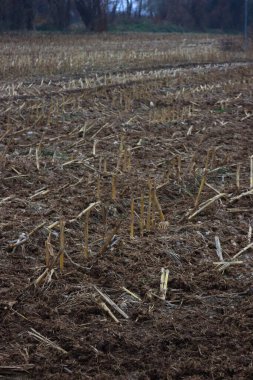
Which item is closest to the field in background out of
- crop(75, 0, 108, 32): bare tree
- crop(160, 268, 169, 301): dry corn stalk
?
crop(160, 268, 169, 301): dry corn stalk

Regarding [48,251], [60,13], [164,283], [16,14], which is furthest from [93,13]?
[164,283]

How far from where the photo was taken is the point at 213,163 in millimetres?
7078

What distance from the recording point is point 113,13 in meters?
47.3

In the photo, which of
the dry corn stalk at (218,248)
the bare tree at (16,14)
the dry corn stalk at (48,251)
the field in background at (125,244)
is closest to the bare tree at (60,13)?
the bare tree at (16,14)

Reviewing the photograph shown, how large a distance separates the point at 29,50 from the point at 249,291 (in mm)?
20167

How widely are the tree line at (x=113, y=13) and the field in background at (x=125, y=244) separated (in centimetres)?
2964

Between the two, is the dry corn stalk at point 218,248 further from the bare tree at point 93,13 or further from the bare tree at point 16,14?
the bare tree at point 93,13

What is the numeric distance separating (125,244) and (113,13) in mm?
44530

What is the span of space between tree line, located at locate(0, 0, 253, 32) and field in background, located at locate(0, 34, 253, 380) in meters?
29.6

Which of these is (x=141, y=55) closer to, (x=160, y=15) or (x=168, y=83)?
(x=168, y=83)

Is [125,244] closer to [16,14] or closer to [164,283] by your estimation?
[164,283]

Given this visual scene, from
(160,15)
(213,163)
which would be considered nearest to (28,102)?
(213,163)

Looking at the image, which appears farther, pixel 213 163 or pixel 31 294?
pixel 213 163

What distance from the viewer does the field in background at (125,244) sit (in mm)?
3543
